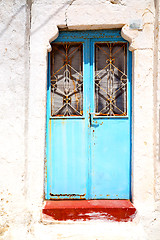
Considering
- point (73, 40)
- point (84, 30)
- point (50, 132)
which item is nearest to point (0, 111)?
point (50, 132)

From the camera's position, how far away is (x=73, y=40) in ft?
10.3

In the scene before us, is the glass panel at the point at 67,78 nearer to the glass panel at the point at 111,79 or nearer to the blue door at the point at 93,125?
the blue door at the point at 93,125

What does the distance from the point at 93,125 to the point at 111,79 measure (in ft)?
2.26

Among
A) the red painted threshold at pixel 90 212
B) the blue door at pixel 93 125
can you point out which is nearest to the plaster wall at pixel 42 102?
the red painted threshold at pixel 90 212

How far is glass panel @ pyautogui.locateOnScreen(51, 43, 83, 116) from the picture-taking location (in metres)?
3.18

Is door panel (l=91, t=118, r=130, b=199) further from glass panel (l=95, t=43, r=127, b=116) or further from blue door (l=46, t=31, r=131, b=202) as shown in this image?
glass panel (l=95, t=43, r=127, b=116)

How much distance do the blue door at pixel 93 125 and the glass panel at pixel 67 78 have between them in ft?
0.05

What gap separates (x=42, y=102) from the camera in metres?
2.95

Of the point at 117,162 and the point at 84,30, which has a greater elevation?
the point at 84,30

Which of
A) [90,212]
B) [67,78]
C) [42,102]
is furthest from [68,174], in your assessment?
[67,78]

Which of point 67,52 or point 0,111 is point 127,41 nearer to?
point 67,52

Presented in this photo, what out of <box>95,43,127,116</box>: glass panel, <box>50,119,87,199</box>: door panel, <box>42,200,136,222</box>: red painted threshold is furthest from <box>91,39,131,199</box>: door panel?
<box>42,200,136,222</box>: red painted threshold

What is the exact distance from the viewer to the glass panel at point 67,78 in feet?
10.4

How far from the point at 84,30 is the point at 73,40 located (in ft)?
0.66
